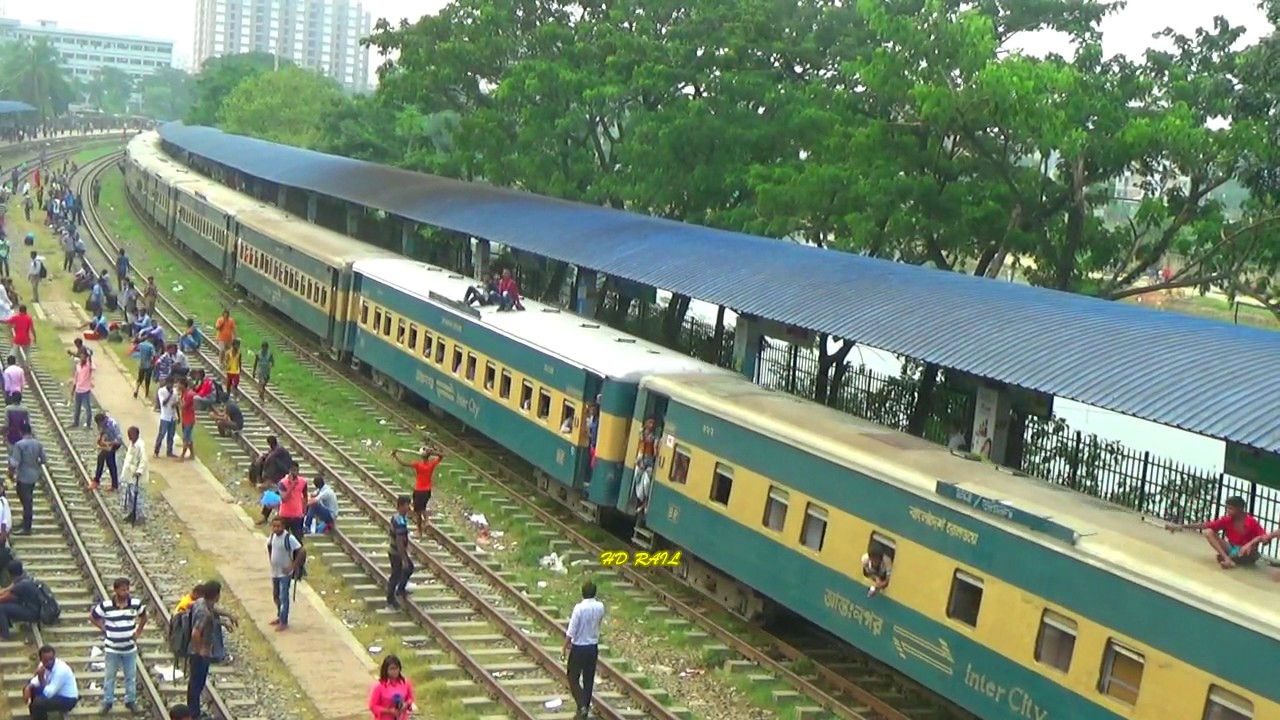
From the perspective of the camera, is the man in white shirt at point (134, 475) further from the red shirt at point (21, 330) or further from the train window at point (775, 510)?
the red shirt at point (21, 330)

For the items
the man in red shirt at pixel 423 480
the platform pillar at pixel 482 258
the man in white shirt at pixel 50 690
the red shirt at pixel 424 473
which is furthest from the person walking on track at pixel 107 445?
the platform pillar at pixel 482 258

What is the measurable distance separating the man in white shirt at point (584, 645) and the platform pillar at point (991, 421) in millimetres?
5964

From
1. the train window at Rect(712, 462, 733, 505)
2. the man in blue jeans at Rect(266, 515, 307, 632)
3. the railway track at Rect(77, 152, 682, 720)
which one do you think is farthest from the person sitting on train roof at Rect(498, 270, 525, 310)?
the man in blue jeans at Rect(266, 515, 307, 632)

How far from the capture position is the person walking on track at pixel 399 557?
16.9 meters

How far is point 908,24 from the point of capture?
25281mm

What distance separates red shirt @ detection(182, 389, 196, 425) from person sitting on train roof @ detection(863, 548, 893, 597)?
12.8 meters

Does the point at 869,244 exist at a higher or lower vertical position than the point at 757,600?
higher

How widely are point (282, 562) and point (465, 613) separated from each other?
2.43m

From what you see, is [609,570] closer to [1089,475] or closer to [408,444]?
[1089,475]

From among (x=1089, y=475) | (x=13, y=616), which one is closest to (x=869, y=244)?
(x=1089, y=475)

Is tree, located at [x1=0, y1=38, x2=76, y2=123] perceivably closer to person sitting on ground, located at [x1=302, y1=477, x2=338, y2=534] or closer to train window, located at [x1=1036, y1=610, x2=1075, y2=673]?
person sitting on ground, located at [x1=302, y1=477, x2=338, y2=534]

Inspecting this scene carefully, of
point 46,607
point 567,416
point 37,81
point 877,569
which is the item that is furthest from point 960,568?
point 37,81

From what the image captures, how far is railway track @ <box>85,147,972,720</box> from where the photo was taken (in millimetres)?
14891

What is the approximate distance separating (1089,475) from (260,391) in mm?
15761
